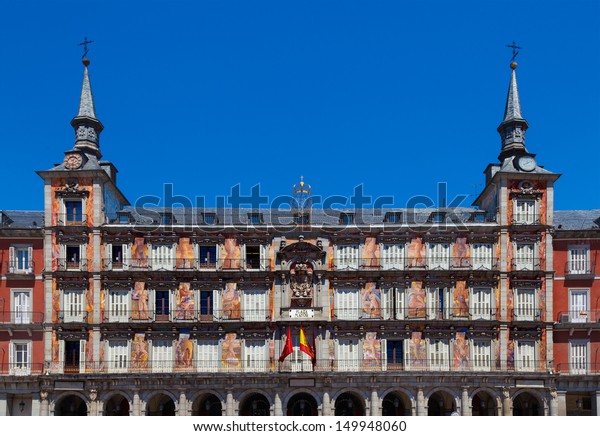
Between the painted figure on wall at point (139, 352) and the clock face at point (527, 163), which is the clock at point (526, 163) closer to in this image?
the clock face at point (527, 163)

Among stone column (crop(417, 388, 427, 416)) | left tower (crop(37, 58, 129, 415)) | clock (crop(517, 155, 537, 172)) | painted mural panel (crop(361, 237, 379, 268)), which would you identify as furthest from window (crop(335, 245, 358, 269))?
left tower (crop(37, 58, 129, 415))

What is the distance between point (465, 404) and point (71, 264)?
114 feet

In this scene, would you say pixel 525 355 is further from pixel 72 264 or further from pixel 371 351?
pixel 72 264

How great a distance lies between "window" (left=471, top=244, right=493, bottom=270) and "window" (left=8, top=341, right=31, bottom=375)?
126 feet

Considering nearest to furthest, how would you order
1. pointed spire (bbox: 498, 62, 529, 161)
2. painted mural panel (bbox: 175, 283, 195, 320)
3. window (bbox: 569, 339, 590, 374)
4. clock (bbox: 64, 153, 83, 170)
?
window (bbox: 569, 339, 590, 374), painted mural panel (bbox: 175, 283, 195, 320), clock (bbox: 64, 153, 83, 170), pointed spire (bbox: 498, 62, 529, 161)

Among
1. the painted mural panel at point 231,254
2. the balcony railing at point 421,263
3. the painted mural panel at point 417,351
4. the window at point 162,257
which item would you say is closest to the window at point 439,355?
the painted mural panel at point 417,351

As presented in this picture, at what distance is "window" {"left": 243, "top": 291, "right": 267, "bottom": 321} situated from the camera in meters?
68.4

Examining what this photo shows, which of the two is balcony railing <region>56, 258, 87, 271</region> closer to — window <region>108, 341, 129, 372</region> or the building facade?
the building facade

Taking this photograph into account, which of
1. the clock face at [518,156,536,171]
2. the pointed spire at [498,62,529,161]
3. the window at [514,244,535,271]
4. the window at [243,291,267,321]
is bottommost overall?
the window at [243,291,267,321]

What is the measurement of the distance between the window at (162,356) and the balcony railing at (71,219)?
11886mm

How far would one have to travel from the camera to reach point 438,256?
69500 millimetres

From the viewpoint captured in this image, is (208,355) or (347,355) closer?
(208,355)

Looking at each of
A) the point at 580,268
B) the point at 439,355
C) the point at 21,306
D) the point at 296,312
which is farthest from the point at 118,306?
the point at 580,268

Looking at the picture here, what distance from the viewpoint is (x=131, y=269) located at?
68.7 metres
